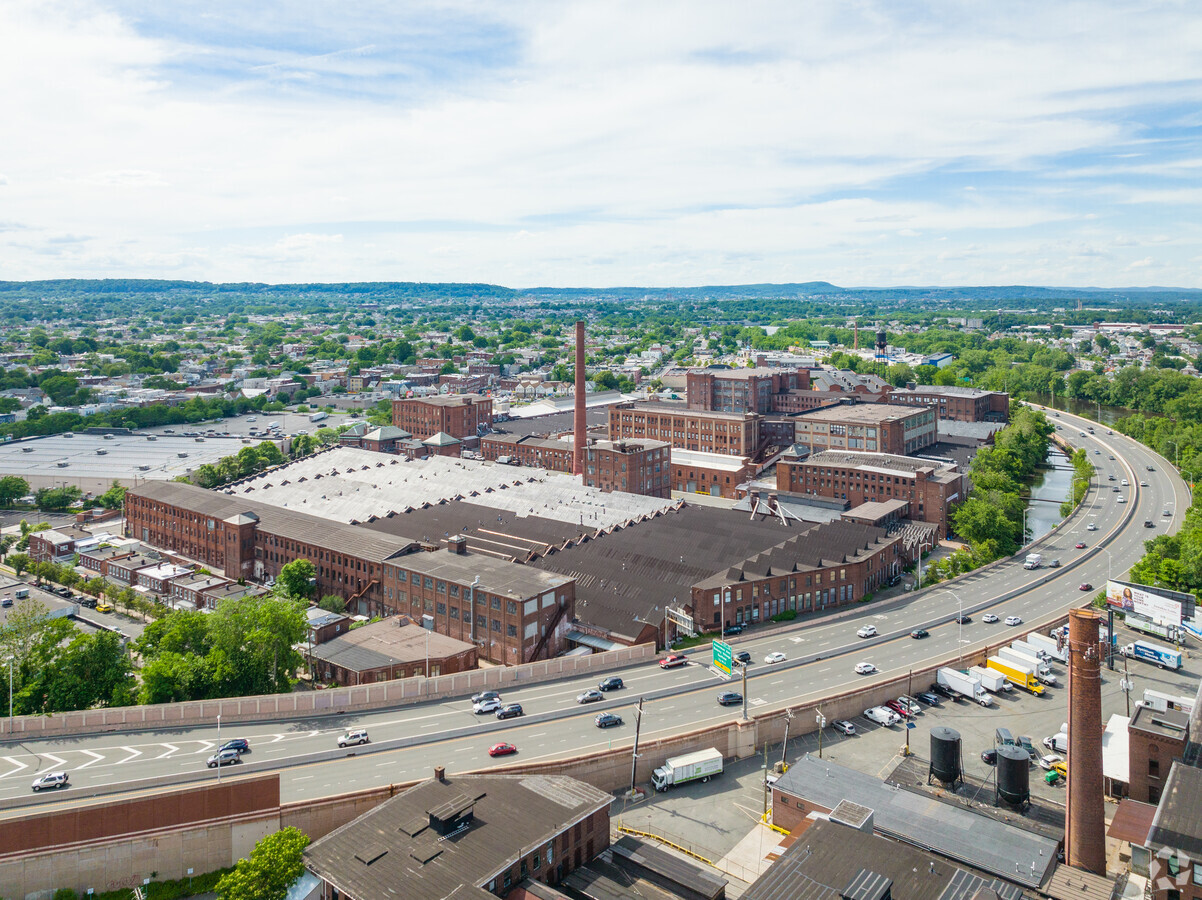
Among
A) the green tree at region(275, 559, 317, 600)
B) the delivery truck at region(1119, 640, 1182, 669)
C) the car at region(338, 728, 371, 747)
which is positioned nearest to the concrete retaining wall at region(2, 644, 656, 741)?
the car at region(338, 728, 371, 747)

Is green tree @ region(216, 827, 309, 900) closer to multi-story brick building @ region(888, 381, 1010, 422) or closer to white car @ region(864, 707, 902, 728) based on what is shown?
white car @ region(864, 707, 902, 728)

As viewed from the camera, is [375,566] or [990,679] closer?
[990,679]

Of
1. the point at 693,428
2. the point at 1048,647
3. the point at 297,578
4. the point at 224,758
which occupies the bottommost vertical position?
the point at 1048,647

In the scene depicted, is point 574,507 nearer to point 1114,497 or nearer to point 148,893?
point 148,893

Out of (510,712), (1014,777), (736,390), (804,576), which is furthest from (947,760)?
(736,390)

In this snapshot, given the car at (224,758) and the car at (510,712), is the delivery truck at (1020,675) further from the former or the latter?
the car at (224,758)

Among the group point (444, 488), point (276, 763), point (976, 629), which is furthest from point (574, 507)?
point (276, 763)

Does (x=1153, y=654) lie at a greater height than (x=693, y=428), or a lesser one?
lesser

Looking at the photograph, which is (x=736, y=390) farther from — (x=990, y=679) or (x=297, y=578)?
(x=990, y=679)

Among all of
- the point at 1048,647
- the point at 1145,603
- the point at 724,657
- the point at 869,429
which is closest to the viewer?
the point at 724,657
